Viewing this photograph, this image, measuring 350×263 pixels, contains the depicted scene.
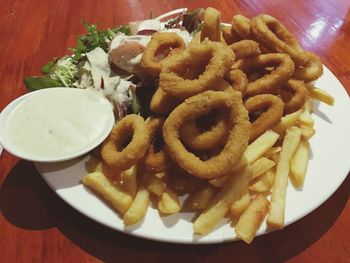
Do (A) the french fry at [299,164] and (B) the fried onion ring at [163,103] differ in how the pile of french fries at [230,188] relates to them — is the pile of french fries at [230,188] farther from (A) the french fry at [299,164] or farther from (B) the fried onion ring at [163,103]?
(B) the fried onion ring at [163,103]

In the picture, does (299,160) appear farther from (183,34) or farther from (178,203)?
(183,34)

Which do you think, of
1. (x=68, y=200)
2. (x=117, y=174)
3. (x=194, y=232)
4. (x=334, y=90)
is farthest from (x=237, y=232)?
(x=334, y=90)

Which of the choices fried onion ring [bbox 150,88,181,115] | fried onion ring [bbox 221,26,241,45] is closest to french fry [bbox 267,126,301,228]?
fried onion ring [bbox 150,88,181,115]

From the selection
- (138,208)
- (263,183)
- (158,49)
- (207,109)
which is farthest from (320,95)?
(138,208)

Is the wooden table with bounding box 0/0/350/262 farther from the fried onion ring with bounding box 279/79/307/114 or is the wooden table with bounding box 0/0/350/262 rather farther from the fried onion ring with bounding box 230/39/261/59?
the fried onion ring with bounding box 230/39/261/59

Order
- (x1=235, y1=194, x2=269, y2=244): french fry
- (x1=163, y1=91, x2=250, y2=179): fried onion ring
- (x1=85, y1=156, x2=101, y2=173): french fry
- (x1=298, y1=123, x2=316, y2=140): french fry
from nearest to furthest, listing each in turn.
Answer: (x1=235, y1=194, x2=269, y2=244): french fry
(x1=163, y1=91, x2=250, y2=179): fried onion ring
(x1=85, y1=156, x2=101, y2=173): french fry
(x1=298, y1=123, x2=316, y2=140): french fry
